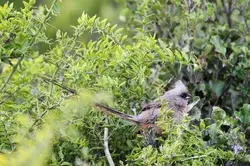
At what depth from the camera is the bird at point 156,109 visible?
2140 mm

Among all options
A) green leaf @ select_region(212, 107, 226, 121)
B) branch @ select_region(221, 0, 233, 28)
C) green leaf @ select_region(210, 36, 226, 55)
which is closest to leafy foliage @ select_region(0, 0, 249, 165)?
green leaf @ select_region(212, 107, 226, 121)

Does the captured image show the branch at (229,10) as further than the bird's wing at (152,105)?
Yes

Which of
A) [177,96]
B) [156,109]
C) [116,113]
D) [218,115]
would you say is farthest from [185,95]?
[116,113]

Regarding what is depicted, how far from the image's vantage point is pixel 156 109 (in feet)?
7.28

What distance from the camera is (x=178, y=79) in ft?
9.18

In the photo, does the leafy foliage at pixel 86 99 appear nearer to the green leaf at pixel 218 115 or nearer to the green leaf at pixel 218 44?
the green leaf at pixel 218 115

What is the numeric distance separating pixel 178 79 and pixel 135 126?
0.66 m

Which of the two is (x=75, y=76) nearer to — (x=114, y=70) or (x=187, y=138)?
(x=114, y=70)

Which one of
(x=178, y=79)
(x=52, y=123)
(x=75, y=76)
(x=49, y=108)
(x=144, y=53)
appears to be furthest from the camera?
(x=178, y=79)

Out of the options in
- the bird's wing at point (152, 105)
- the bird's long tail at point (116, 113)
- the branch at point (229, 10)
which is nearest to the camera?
the bird's long tail at point (116, 113)

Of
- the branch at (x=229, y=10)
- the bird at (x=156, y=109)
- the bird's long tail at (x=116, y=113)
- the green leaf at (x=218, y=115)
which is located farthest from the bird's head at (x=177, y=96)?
the branch at (x=229, y=10)

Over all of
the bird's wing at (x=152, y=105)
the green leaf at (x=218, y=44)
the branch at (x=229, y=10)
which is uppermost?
the branch at (x=229, y=10)

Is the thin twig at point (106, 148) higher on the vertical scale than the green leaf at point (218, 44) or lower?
lower

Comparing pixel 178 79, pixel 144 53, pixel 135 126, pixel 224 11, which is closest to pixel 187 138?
pixel 135 126
